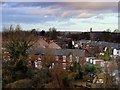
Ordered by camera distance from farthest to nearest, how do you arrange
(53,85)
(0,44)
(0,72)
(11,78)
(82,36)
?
(82,36)
(0,44)
(0,72)
(11,78)
(53,85)

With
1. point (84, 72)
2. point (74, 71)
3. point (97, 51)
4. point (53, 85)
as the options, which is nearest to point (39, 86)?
point (53, 85)

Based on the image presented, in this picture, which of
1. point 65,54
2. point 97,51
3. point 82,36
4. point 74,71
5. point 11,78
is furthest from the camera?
point 82,36

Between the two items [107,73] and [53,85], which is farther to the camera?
[107,73]

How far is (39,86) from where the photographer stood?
3635 millimetres

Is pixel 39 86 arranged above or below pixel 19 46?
below

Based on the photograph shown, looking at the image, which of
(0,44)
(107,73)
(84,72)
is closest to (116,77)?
(107,73)

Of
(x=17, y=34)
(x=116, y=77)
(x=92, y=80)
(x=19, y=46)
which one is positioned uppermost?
(x=17, y=34)

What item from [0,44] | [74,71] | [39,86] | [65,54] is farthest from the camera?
[65,54]

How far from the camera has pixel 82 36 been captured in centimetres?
2173

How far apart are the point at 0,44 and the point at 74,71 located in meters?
3.67

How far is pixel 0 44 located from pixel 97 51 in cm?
900

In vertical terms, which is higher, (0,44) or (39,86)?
(0,44)

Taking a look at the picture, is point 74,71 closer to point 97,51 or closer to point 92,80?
point 92,80

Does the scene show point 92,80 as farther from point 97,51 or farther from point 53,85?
point 97,51
